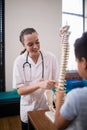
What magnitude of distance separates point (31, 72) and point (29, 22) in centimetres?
292

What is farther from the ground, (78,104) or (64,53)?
(64,53)

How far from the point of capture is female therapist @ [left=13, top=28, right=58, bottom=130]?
1571mm

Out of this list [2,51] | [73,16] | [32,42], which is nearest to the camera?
[32,42]

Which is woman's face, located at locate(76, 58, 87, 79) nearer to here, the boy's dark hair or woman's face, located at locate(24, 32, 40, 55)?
the boy's dark hair

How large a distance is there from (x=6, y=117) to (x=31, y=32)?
8.39 ft

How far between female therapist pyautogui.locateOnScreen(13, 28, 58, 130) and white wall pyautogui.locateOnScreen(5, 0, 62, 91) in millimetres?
2611

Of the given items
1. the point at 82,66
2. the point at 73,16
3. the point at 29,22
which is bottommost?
the point at 82,66

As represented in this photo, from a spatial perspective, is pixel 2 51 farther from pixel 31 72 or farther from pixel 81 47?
pixel 81 47

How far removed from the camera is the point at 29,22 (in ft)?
14.2

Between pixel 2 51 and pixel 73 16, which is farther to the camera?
pixel 73 16

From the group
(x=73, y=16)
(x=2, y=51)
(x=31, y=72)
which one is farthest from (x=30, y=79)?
(x=73, y=16)

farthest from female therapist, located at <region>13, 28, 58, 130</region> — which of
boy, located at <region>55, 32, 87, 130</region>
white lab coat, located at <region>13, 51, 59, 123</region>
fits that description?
boy, located at <region>55, 32, 87, 130</region>

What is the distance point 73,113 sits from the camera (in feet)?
2.57

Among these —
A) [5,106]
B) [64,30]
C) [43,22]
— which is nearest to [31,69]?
[64,30]
